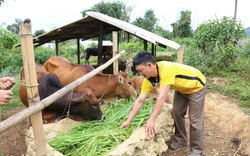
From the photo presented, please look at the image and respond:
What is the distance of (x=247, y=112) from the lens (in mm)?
5180

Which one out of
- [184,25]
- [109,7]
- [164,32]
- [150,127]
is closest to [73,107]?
[150,127]

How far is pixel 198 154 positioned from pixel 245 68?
18.6ft

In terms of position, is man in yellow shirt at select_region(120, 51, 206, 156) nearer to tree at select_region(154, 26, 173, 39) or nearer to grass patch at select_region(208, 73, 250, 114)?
grass patch at select_region(208, 73, 250, 114)

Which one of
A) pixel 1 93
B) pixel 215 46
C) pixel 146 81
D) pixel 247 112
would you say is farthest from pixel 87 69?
pixel 215 46

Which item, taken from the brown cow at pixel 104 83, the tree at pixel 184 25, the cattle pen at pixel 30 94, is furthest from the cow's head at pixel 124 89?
the tree at pixel 184 25

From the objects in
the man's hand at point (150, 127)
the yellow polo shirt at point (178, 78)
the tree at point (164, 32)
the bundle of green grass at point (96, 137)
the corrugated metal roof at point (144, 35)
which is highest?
the tree at point (164, 32)

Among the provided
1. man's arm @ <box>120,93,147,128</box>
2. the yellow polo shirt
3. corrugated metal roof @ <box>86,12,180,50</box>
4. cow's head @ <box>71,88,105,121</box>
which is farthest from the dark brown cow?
corrugated metal roof @ <box>86,12,180,50</box>

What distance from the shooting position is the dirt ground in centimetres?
391

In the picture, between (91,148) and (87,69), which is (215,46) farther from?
(91,148)

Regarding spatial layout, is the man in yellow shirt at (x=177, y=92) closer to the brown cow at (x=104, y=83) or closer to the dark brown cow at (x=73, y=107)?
the dark brown cow at (x=73, y=107)

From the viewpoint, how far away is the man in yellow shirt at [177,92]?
2793 millimetres

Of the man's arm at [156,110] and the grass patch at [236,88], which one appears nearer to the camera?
→ the man's arm at [156,110]

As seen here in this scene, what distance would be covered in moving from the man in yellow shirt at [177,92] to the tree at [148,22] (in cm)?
2194

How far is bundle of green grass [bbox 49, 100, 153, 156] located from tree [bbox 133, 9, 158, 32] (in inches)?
883
